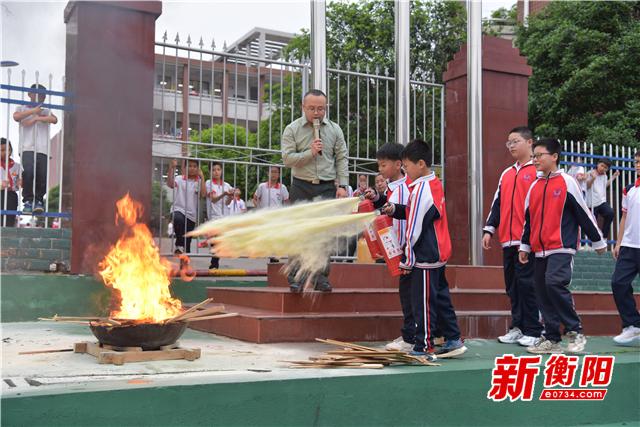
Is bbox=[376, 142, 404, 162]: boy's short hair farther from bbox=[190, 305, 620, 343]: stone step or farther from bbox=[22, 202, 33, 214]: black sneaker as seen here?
bbox=[22, 202, 33, 214]: black sneaker

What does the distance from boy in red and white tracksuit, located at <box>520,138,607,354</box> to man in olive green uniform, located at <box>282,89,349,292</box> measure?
6.06 feet

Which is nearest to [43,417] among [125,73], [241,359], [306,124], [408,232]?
[241,359]

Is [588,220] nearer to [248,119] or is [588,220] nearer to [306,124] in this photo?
[306,124]

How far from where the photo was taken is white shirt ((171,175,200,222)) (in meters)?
9.01

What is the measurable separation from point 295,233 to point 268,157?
15.9ft

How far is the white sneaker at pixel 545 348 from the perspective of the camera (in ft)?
17.9

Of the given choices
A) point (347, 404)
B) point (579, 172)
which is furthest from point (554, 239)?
point (579, 172)

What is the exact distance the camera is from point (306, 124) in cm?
650

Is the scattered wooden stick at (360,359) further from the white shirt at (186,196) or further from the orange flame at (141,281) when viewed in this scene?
the white shirt at (186,196)

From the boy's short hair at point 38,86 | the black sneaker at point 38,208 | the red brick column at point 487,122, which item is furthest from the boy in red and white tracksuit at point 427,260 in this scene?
the boy's short hair at point 38,86

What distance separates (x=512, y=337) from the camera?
6.12 metres

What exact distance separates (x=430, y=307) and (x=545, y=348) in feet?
3.82

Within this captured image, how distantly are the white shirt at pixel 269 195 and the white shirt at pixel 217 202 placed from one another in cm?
50

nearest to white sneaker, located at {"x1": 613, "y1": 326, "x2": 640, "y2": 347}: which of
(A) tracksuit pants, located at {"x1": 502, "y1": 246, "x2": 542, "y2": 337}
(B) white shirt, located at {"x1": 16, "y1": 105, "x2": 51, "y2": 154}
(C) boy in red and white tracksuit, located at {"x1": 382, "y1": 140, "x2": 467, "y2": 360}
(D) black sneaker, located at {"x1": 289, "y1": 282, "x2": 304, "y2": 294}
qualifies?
(A) tracksuit pants, located at {"x1": 502, "y1": 246, "x2": 542, "y2": 337}
